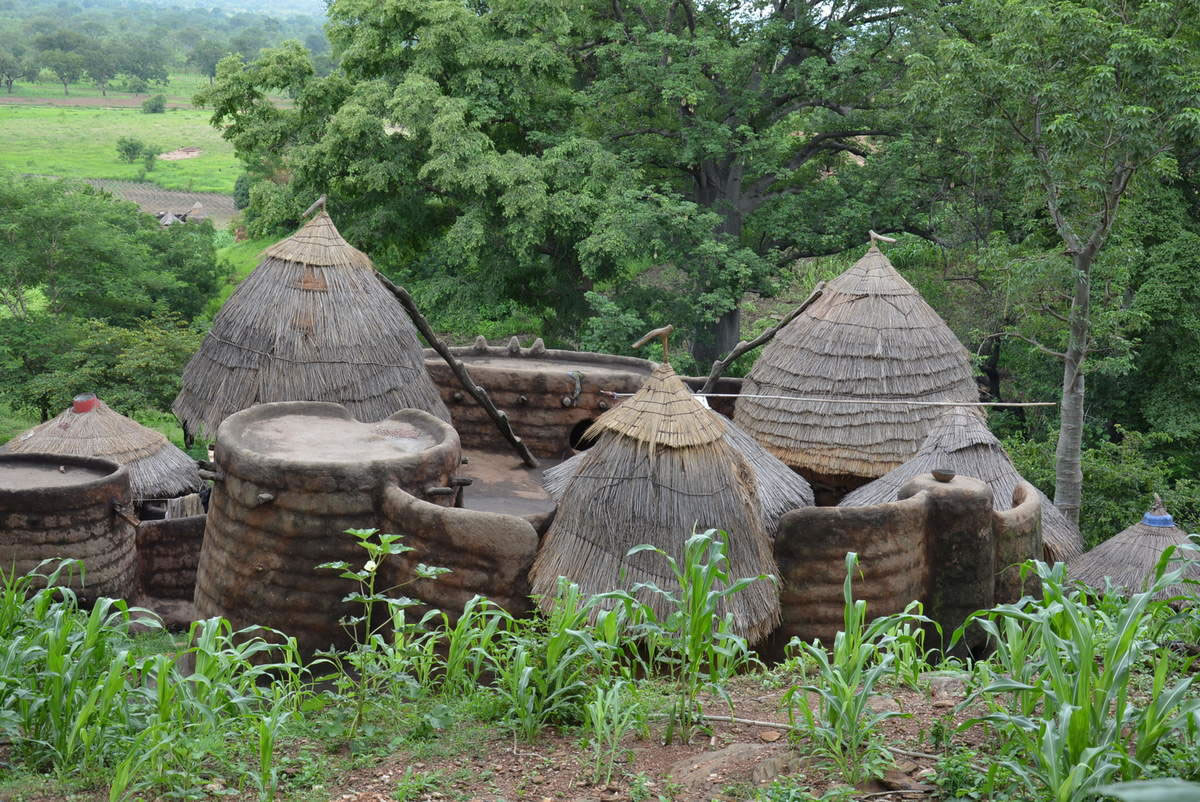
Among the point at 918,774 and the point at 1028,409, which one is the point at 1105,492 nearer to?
the point at 1028,409

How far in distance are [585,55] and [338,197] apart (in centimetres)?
598

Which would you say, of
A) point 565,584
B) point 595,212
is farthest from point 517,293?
Answer: point 565,584

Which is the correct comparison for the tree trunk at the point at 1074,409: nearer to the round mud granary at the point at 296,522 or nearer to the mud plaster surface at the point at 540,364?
the mud plaster surface at the point at 540,364

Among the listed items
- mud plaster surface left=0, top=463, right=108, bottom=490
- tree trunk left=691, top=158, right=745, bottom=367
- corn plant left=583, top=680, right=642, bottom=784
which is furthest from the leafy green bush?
corn plant left=583, top=680, right=642, bottom=784

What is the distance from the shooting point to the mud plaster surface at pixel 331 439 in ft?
30.7

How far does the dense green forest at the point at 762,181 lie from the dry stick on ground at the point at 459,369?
23.7ft

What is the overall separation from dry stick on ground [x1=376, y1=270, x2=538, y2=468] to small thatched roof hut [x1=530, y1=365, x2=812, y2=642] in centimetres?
446

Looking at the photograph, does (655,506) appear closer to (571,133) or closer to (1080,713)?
(1080,713)

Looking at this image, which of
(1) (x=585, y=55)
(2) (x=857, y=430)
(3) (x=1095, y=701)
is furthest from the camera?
(1) (x=585, y=55)

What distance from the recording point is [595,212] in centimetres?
2117

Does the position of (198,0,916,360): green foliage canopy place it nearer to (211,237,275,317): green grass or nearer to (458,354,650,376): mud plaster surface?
(458,354,650,376): mud plaster surface

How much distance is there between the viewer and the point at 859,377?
12688mm

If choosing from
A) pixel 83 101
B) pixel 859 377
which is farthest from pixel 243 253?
pixel 83 101

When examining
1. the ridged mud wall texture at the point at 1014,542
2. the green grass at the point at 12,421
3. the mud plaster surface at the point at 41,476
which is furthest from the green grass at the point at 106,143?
the ridged mud wall texture at the point at 1014,542
